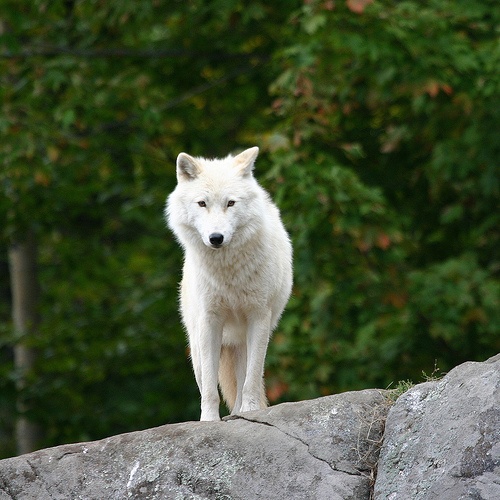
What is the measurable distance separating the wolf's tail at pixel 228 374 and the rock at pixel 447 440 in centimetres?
181

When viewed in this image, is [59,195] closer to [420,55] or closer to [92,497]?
[420,55]

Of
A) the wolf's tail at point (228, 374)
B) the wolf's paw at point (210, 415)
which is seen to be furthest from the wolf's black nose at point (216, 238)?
the wolf's paw at point (210, 415)

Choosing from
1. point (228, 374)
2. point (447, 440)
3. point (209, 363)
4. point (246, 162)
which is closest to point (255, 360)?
point (209, 363)

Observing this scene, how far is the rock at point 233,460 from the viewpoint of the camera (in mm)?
5648

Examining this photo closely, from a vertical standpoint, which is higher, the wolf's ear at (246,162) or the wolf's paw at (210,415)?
the wolf's ear at (246,162)

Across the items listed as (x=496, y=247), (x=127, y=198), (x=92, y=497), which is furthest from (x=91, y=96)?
(x=92, y=497)

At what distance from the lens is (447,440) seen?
17.5 feet

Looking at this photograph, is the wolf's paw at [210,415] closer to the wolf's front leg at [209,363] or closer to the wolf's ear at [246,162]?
the wolf's front leg at [209,363]

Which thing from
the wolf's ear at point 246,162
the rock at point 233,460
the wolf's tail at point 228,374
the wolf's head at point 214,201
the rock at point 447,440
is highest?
the wolf's ear at point 246,162

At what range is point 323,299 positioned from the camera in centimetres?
1068

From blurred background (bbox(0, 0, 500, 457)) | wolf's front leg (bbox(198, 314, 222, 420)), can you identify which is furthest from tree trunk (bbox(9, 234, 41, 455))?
wolf's front leg (bbox(198, 314, 222, 420))

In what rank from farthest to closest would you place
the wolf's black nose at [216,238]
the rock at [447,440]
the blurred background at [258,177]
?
the blurred background at [258,177]
the wolf's black nose at [216,238]
the rock at [447,440]

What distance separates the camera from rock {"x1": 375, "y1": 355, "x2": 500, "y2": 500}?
5102 mm

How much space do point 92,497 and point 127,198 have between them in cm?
910
